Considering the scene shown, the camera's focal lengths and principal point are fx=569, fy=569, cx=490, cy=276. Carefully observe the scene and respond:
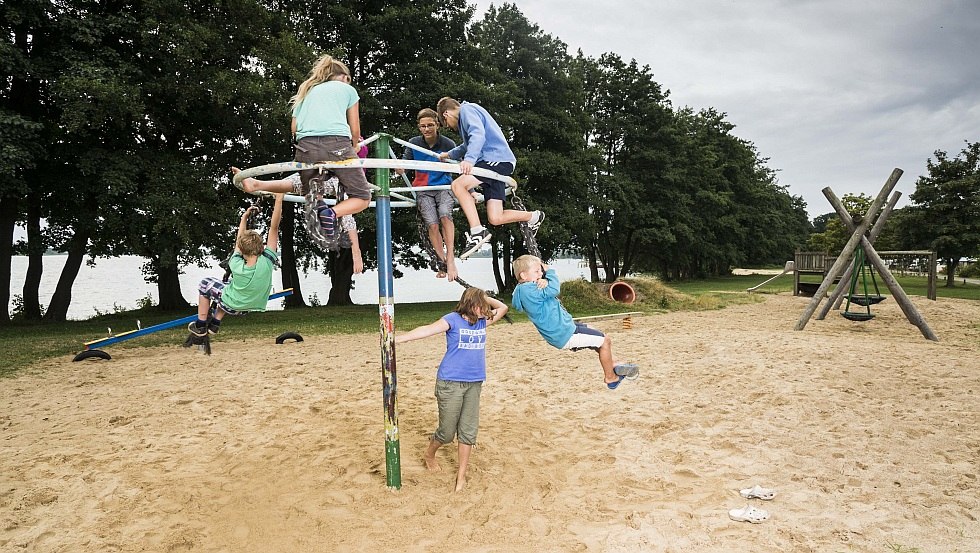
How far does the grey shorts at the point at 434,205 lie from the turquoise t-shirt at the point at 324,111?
1285 millimetres

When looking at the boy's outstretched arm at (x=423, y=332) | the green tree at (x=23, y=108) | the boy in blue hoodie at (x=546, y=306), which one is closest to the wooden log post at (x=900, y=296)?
the boy in blue hoodie at (x=546, y=306)

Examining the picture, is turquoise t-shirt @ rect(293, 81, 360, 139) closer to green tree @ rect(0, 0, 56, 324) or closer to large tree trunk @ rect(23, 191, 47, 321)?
green tree @ rect(0, 0, 56, 324)

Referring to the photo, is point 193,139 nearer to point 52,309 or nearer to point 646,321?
point 52,309

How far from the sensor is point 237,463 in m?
5.05

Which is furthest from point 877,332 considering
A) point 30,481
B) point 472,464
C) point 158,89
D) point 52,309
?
point 52,309

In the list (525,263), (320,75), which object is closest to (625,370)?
(525,263)

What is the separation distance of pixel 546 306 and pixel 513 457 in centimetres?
177

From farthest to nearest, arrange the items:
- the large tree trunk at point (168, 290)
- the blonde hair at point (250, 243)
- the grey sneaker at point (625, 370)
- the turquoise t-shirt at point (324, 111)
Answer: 1. the large tree trunk at point (168, 290)
2. the blonde hair at point (250, 243)
3. the grey sneaker at point (625, 370)
4. the turquoise t-shirt at point (324, 111)

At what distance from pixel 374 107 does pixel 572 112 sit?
1290 cm

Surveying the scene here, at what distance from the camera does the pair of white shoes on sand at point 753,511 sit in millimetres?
3988

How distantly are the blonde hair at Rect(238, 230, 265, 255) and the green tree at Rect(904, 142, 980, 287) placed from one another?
100 feet

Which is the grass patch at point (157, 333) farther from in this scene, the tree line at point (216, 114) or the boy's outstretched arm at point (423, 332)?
the boy's outstretched arm at point (423, 332)

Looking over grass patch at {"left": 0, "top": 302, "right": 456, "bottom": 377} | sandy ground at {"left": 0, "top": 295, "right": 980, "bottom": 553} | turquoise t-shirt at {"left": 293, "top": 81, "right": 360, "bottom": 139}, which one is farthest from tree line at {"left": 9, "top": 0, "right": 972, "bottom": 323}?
turquoise t-shirt at {"left": 293, "top": 81, "right": 360, "bottom": 139}

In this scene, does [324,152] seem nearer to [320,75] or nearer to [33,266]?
[320,75]
